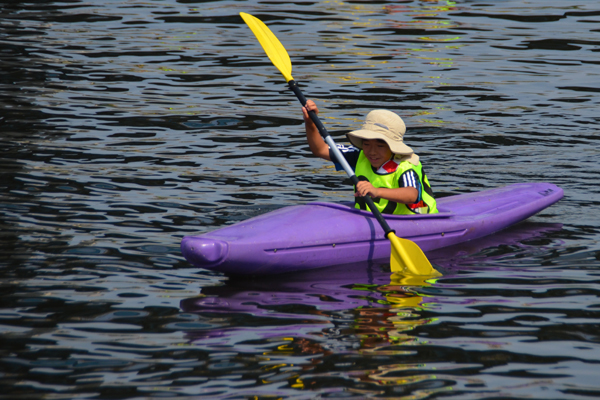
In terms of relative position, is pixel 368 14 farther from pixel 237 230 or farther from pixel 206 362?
pixel 206 362

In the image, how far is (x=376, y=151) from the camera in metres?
5.62

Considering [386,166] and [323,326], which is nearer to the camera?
[323,326]

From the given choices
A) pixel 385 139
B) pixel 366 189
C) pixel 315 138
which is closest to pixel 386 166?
pixel 385 139

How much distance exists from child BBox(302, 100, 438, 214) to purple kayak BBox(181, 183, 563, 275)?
0.14 m

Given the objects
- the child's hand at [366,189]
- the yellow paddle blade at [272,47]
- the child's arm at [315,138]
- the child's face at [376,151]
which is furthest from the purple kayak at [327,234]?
the yellow paddle blade at [272,47]

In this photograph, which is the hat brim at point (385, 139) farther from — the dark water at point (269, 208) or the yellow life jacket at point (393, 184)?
the dark water at point (269, 208)

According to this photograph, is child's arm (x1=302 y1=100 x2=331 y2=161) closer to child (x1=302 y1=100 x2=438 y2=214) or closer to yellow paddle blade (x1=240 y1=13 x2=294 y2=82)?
child (x1=302 y1=100 x2=438 y2=214)

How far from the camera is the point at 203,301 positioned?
450cm

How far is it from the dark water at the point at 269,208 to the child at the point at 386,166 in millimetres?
490

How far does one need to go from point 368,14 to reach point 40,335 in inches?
565

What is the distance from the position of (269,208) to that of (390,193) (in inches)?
51.6

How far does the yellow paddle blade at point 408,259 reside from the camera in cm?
518

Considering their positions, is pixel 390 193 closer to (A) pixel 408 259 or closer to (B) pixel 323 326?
(A) pixel 408 259

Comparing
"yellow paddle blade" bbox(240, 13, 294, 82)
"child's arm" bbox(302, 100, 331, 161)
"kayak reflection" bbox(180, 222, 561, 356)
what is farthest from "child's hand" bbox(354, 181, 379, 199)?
"yellow paddle blade" bbox(240, 13, 294, 82)
